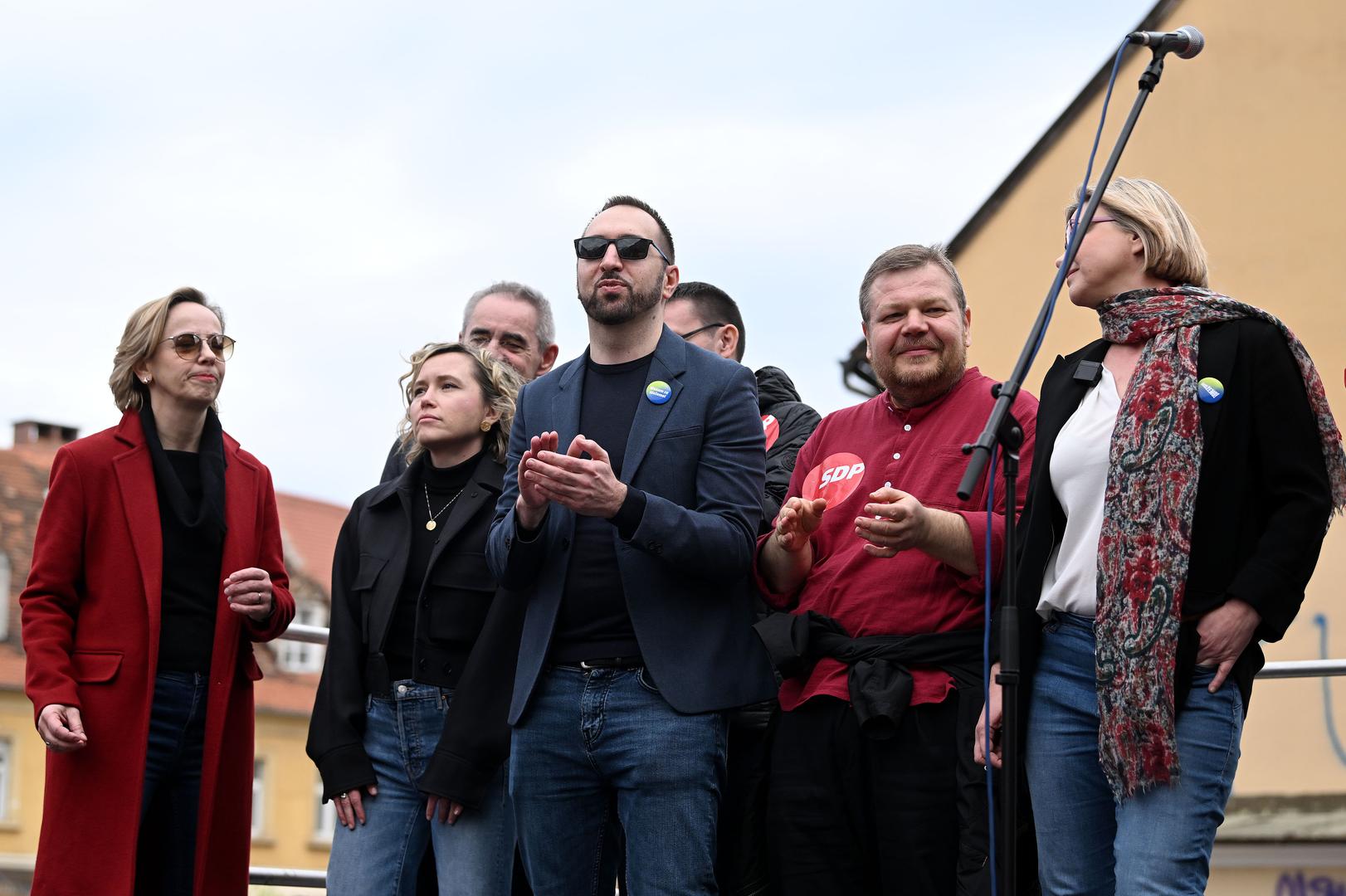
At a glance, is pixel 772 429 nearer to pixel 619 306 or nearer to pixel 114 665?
pixel 619 306

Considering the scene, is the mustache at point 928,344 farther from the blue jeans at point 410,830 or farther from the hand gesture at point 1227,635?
the blue jeans at point 410,830

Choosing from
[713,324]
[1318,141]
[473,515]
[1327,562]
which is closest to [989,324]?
[1318,141]

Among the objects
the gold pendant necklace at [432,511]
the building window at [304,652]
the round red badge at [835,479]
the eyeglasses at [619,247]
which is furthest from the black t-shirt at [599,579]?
the building window at [304,652]

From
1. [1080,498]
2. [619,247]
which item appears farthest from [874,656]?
[619,247]

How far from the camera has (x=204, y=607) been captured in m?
4.97

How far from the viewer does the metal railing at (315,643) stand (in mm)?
5301

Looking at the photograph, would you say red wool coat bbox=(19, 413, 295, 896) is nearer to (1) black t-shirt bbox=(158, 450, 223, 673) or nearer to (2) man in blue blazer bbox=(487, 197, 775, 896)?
(1) black t-shirt bbox=(158, 450, 223, 673)

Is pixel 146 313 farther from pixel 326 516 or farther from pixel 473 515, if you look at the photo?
pixel 326 516

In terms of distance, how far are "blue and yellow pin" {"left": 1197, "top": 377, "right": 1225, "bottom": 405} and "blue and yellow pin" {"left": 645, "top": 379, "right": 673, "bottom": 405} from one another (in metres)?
1.36

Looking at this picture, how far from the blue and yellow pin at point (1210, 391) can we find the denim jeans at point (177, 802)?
2991mm

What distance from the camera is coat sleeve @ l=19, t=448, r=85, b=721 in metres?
4.71

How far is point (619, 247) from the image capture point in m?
4.43

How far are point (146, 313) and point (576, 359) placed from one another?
1.54m

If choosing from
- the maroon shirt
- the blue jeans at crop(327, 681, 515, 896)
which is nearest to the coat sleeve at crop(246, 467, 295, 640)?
the blue jeans at crop(327, 681, 515, 896)
